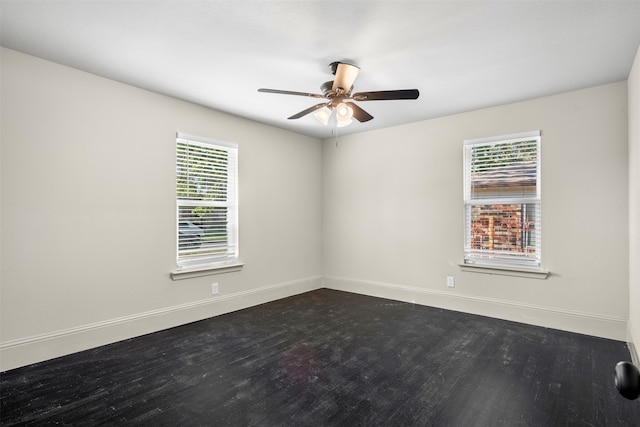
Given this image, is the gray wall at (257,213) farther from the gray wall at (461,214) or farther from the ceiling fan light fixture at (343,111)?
the ceiling fan light fixture at (343,111)

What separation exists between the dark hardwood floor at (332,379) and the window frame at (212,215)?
65 cm

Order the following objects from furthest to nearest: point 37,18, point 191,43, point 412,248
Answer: point 412,248 < point 191,43 < point 37,18

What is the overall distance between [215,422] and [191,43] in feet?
8.29

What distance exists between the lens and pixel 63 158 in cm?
282

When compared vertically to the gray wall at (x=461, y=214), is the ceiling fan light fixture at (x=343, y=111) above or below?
above

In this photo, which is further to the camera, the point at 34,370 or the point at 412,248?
the point at 412,248

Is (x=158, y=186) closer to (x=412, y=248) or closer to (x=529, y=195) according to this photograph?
(x=412, y=248)

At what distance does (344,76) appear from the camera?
2607 mm

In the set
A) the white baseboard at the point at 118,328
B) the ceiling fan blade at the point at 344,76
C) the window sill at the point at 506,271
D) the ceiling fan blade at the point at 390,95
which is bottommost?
the white baseboard at the point at 118,328

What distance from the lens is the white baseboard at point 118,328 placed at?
2574 mm

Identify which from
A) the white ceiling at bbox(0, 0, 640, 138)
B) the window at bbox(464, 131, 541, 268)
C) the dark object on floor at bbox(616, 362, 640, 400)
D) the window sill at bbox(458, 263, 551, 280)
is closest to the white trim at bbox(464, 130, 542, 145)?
the window at bbox(464, 131, 541, 268)

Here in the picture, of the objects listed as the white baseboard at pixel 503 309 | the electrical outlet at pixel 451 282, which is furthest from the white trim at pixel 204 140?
the electrical outlet at pixel 451 282

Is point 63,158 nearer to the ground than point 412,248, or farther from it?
farther from it

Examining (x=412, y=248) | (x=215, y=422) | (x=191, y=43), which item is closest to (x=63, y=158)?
(x=191, y=43)
